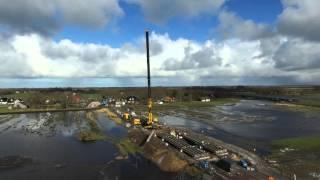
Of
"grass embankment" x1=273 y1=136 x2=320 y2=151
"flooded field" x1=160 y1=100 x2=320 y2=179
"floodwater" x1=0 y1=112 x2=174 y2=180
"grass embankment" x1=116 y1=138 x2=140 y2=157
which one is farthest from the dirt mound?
"grass embankment" x1=273 y1=136 x2=320 y2=151

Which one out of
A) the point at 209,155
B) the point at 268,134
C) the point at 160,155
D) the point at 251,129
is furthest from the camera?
the point at 251,129

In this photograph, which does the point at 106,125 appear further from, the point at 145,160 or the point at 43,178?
the point at 43,178

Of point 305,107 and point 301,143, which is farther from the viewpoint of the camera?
point 305,107

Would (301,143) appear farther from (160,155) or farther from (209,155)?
(160,155)

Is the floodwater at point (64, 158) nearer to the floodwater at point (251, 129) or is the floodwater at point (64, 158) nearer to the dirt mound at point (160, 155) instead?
the dirt mound at point (160, 155)

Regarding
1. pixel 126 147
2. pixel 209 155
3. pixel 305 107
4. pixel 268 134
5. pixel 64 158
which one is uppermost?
pixel 305 107

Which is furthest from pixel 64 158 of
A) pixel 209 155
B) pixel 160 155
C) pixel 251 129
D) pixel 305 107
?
pixel 305 107
